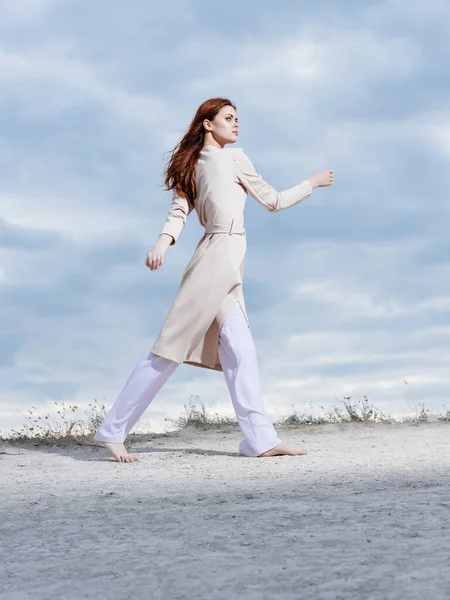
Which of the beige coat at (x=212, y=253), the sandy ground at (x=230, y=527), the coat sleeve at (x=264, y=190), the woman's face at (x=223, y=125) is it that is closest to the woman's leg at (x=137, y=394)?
the beige coat at (x=212, y=253)

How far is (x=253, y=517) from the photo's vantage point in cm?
390

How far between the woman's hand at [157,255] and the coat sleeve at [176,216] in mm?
88

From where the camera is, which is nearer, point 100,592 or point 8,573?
point 100,592

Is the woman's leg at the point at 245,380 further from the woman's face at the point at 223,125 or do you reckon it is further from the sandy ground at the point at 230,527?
the woman's face at the point at 223,125

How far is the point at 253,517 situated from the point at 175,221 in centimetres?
261

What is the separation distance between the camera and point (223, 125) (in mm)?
6062

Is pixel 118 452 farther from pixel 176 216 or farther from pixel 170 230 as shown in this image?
pixel 176 216

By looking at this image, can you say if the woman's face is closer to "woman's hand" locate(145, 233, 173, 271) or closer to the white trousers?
"woman's hand" locate(145, 233, 173, 271)

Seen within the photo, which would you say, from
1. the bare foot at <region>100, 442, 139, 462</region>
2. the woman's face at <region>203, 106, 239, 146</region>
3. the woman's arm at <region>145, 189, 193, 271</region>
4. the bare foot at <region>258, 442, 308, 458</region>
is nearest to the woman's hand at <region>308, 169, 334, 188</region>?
the woman's face at <region>203, 106, 239, 146</region>

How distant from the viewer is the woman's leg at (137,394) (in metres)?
5.86

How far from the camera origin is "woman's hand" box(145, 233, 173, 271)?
5.69 metres

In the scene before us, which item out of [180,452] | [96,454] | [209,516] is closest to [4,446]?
[96,454]

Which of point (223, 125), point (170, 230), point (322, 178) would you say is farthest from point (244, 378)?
point (223, 125)

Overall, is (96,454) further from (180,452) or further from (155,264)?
(155,264)
